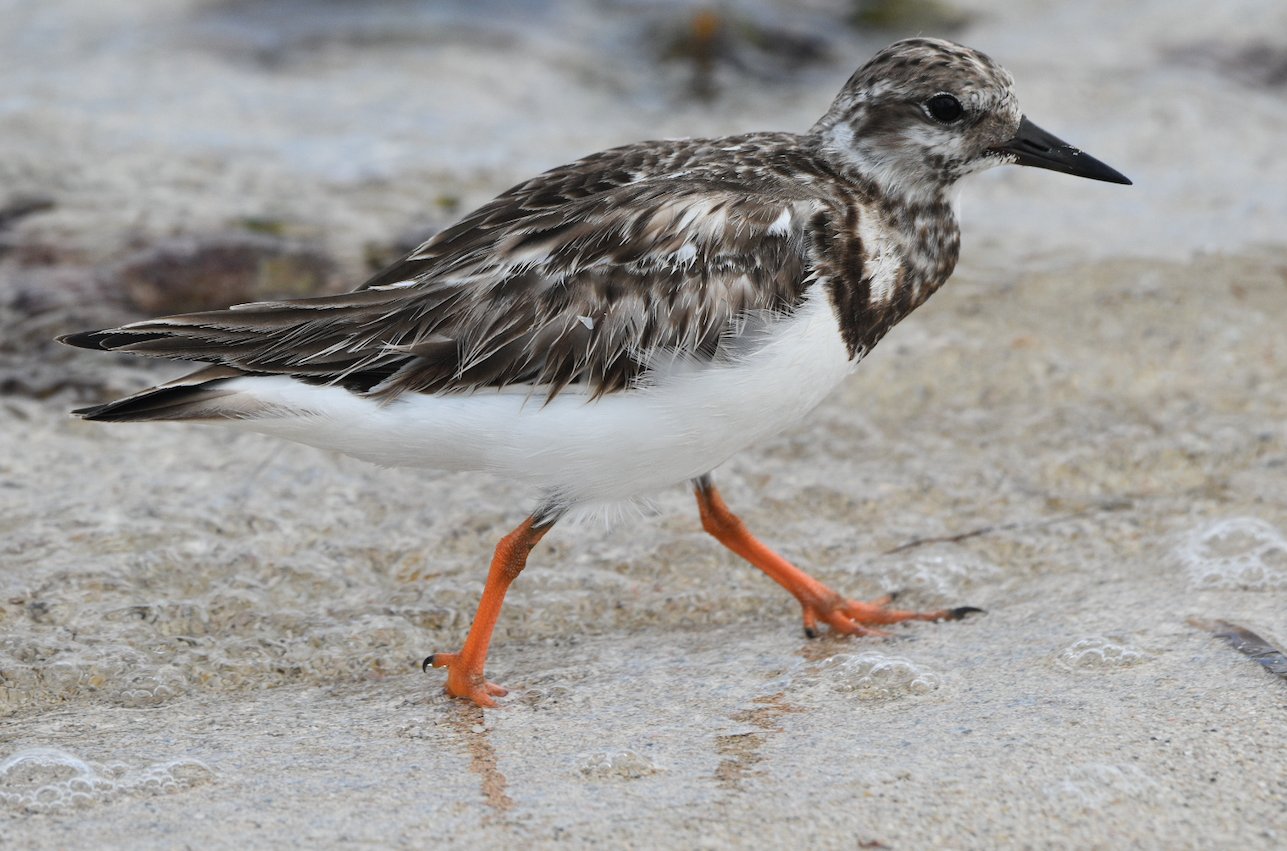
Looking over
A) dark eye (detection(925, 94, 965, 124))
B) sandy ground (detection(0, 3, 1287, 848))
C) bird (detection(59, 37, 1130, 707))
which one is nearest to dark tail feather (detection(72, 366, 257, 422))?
bird (detection(59, 37, 1130, 707))

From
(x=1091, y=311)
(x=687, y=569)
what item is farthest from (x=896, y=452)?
(x=1091, y=311)

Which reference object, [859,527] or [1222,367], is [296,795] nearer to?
[859,527]

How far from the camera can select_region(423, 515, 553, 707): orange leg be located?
12.4 ft

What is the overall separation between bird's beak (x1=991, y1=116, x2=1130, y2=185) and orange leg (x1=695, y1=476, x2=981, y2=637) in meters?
1.45

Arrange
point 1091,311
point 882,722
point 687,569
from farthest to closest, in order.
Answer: point 1091,311
point 687,569
point 882,722

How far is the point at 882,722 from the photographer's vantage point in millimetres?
3477

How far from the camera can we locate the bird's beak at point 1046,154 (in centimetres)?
404

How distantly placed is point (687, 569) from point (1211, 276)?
3.33 meters

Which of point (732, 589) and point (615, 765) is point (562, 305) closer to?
point (615, 765)

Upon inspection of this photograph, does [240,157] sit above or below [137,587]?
above

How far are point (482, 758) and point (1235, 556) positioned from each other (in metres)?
2.64

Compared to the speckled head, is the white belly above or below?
below

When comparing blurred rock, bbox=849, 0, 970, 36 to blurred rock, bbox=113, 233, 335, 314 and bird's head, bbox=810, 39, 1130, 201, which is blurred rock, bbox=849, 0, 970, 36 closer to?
blurred rock, bbox=113, 233, 335, 314

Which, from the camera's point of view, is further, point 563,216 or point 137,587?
point 137,587
